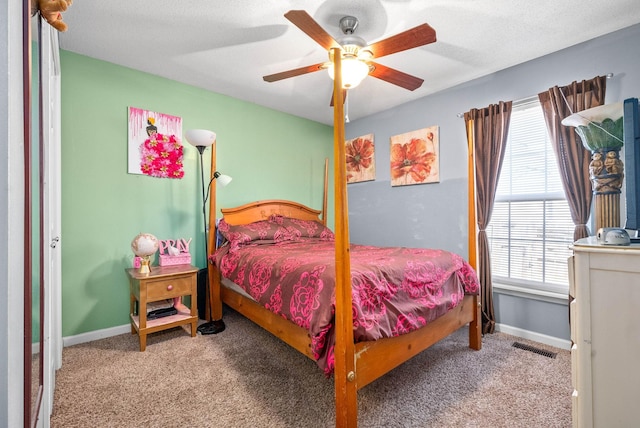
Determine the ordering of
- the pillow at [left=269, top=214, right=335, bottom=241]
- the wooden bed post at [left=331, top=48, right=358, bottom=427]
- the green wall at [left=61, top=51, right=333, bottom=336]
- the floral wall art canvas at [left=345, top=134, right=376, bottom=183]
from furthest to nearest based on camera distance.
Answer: the floral wall art canvas at [left=345, top=134, right=376, bottom=183]
the pillow at [left=269, top=214, right=335, bottom=241]
the green wall at [left=61, top=51, right=333, bottom=336]
the wooden bed post at [left=331, top=48, right=358, bottom=427]

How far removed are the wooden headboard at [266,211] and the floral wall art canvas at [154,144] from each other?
0.69m

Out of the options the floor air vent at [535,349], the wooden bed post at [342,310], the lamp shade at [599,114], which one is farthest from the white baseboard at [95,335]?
the lamp shade at [599,114]

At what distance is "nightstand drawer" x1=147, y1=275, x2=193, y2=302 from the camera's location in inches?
90.3

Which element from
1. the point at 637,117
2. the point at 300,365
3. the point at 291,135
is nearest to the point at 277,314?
the point at 300,365

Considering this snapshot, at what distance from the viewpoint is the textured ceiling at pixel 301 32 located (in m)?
1.90

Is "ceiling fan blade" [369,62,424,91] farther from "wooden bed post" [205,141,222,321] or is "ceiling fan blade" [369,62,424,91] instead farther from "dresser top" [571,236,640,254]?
"wooden bed post" [205,141,222,321]

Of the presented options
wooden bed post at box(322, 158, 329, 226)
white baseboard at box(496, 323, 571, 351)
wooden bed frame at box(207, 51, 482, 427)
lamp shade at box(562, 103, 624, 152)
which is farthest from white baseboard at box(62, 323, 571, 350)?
wooden bed post at box(322, 158, 329, 226)

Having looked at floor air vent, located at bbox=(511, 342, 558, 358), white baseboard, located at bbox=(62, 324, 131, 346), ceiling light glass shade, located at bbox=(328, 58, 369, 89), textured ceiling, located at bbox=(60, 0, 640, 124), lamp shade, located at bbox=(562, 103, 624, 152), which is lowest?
floor air vent, located at bbox=(511, 342, 558, 358)

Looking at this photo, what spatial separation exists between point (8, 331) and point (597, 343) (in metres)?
1.64

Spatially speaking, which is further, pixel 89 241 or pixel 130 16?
pixel 89 241

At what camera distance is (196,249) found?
10.1 feet

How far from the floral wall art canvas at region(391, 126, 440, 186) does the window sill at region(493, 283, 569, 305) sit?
125cm

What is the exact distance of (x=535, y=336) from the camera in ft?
8.14

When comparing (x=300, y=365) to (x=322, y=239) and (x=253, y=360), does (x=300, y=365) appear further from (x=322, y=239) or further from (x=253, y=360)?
(x=322, y=239)
